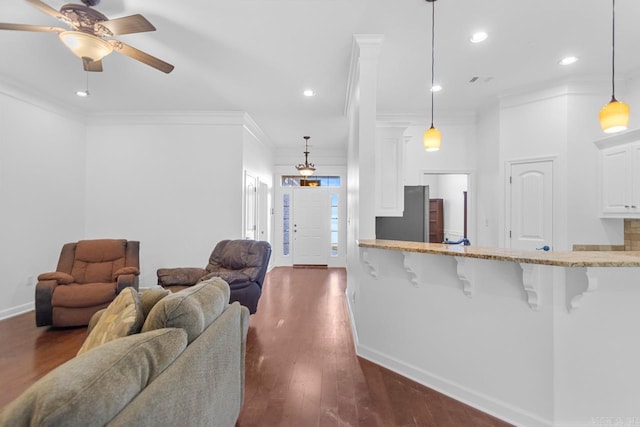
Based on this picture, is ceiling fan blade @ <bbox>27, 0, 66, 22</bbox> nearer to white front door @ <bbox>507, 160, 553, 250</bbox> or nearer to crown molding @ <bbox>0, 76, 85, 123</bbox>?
crown molding @ <bbox>0, 76, 85, 123</bbox>

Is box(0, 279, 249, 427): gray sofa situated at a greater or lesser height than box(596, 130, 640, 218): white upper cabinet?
lesser

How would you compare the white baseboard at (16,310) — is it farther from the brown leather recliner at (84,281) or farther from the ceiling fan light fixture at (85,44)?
the ceiling fan light fixture at (85,44)

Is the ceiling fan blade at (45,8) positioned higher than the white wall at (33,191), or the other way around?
the ceiling fan blade at (45,8)

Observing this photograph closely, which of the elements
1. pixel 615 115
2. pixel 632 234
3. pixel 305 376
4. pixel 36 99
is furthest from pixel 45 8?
pixel 632 234

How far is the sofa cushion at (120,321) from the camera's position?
1221mm

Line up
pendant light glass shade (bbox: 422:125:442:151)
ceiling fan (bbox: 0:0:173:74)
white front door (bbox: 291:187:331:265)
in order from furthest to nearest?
white front door (bbox: 291:187:331:265), pendant light glass shade (bbox: 422:125:442:151), ceiling fan (bbox: 0:0:173:74)

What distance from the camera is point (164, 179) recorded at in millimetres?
4773

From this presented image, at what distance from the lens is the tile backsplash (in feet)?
11.0

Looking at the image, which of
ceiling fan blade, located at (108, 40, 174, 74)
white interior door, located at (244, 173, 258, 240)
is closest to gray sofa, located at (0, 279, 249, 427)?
ceiling fan blade, located at (108, 40, 174, 74)

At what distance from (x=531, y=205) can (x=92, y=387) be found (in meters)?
4.67

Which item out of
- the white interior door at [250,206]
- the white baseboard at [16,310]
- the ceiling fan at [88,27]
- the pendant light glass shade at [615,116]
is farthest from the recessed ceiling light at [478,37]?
the white baseboard at [16,310]

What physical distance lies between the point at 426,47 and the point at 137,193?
4.73 metres

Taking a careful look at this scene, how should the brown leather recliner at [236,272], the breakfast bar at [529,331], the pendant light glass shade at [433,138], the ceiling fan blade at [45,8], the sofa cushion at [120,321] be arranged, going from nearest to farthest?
1. the sofa cushion at [120,321]
2. the breakfast bar at [529,331]
3. the ceiling fan blade at [45,8]
4. the pendant light glass shade at [433,138]
5. the brown leather recliner at [236,272]

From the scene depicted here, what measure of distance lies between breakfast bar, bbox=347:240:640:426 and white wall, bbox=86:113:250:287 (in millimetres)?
3406
